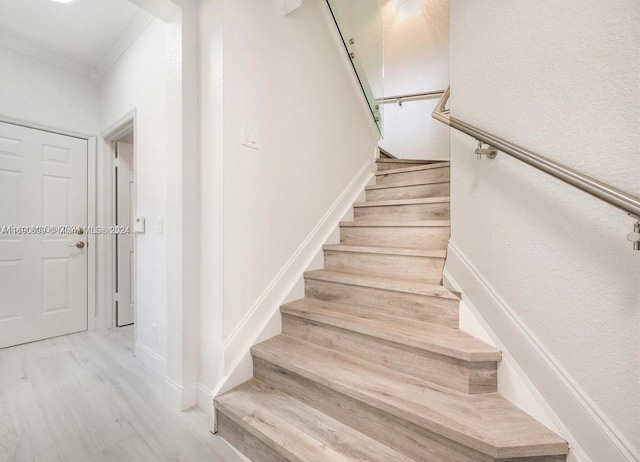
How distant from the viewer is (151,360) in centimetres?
200

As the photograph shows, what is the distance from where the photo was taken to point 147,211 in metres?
2.09

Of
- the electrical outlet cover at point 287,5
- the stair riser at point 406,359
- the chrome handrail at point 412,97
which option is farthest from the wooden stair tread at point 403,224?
the chrome handrail at point 412,97

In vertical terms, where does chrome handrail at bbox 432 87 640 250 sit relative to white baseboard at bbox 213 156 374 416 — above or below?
above

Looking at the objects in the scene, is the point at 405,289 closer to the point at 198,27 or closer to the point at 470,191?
the point at 470,191

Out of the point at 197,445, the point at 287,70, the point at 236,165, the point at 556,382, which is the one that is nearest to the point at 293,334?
the point at 197,445

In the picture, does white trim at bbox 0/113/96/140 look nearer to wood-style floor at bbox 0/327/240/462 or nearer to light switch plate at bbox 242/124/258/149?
wood-style floor at bbox 0/327/240/462

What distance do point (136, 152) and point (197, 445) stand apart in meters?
2.17

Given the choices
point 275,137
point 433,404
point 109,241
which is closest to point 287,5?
point 275,137

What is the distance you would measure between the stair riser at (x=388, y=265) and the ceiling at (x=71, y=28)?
2.45 meters

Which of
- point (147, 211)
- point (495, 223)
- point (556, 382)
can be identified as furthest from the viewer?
point (147, 211)

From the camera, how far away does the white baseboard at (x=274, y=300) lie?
1435mm

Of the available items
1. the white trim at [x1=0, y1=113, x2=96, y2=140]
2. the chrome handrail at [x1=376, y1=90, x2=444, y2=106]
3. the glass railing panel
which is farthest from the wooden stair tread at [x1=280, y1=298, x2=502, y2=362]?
the chrome handrail at [x1=376, y1=90, x2=444, y2=106]

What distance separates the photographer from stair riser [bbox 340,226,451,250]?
1770mm

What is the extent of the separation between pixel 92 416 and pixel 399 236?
214cm
